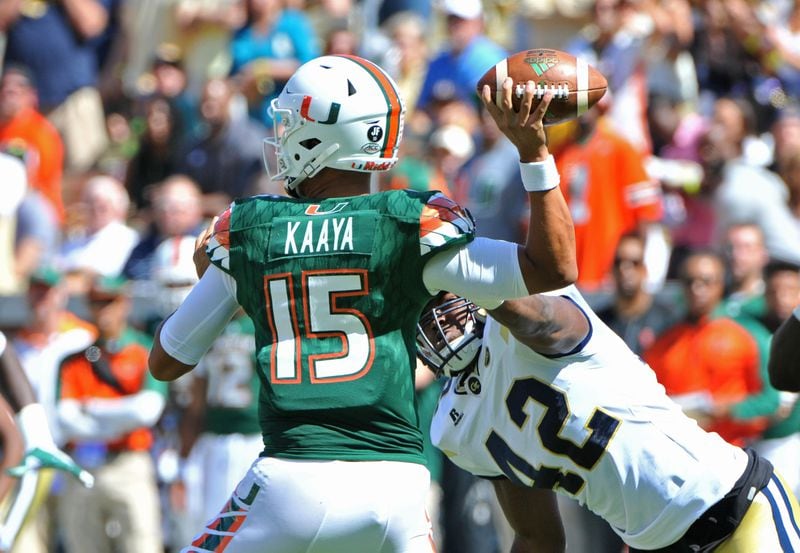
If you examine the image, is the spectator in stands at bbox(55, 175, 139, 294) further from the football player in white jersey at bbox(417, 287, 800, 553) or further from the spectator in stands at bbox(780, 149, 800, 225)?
the football player in white jersey at bbox(417, 287, 800, 553)

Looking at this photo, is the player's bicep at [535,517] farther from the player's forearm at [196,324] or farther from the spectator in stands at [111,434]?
the spectator in stands at [111,434]

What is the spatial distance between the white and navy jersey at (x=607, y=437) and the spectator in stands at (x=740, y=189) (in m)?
3.54

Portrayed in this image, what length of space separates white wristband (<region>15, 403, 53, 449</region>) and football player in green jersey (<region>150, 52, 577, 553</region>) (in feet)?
5.41

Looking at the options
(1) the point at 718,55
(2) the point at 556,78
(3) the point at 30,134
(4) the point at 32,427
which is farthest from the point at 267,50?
(2) the point at 556,78

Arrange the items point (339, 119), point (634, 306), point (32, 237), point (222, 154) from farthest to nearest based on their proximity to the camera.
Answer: point (222, 154), point (32, 237), point (634, 306), point (339, 119)

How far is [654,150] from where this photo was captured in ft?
30.7

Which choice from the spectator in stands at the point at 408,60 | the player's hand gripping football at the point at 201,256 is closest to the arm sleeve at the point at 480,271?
the player's hand gripping football at the point at 201,256

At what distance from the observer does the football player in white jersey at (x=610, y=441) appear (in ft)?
13.7

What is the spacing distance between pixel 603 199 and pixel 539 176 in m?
4.72

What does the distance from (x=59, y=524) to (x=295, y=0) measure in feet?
14.2

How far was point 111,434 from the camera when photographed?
7.57 m

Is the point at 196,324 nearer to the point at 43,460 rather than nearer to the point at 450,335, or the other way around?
the point at 450,335

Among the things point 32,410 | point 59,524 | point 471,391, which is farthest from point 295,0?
point 471,391

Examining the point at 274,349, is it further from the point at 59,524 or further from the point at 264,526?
the point at 59,524
